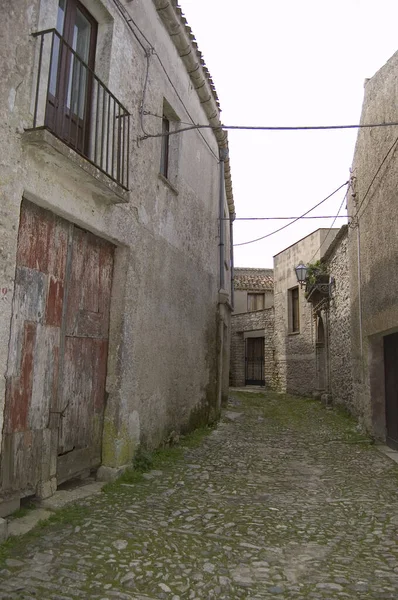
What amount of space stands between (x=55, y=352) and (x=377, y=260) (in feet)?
17.0

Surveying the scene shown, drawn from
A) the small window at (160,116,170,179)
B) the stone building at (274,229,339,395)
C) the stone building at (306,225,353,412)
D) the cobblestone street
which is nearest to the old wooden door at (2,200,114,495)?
the cobblestone street

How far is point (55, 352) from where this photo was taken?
418cm

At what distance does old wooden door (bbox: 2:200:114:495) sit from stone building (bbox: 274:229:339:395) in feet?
39.3

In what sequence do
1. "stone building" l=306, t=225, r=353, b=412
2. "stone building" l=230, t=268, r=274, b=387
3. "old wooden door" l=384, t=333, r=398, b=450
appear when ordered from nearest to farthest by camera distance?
"old wooden door" l=384, t=333, r=398, b=450 → "stone building" l=306, t=225, r=353, b=412 → "stone building" l=230, t=268, r=274, b=387

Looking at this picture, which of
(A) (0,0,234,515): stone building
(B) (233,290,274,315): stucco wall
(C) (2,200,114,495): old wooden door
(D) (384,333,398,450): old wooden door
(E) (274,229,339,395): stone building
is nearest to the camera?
(A) (0,0,234,515): stone building

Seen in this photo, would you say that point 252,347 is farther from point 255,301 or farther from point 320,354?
point 320,354

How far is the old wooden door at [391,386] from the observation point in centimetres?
708

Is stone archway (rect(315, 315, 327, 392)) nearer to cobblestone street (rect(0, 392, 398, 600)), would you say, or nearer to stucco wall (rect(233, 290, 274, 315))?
stucco wall (rect(233, 290, 274, 315))

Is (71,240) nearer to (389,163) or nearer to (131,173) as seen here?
(131,173)

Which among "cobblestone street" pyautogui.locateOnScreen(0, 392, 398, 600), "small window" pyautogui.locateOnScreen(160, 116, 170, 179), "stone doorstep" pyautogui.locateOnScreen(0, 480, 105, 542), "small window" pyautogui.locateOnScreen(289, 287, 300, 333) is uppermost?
"small window" pyautogui.locateOnScreen(160, 116, 170, 179)

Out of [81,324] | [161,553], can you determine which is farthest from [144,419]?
[161,553]

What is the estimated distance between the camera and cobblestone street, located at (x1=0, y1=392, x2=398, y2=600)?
271cm

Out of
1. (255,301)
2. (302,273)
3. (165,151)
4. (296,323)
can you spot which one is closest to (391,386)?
(165,151)

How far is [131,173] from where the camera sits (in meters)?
5.27
